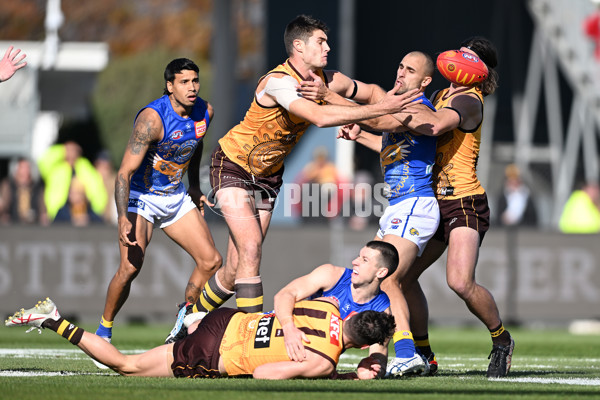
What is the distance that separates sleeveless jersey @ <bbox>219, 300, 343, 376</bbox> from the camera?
7.23m

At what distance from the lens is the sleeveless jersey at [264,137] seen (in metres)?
8.51

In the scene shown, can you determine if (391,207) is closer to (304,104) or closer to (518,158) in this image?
(304,104)

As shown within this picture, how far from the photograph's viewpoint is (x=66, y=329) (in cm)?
757

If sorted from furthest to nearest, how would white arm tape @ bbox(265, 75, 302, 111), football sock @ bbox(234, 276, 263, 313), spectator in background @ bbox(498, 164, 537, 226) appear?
spectator in background @ bbox(498, 164, 537, 226)
football sock @ bbox(234, 276, 263, 313)
white arm tape @ bbox(265, 75, 302, 111)

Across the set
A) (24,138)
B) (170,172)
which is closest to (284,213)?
(24,138)

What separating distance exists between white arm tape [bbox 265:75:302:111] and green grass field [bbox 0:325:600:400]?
221 cm

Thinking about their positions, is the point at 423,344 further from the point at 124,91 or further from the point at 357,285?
the point at 124,91

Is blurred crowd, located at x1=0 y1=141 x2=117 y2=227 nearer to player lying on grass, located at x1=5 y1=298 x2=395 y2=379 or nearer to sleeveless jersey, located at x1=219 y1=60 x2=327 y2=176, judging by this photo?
sleeveless jersey, located at x1=219 y1=60 x2=327 y2=176

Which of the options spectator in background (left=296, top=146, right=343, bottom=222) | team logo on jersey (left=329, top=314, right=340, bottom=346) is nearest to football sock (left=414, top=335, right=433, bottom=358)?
team logo on jersey (left=329, top=314, right=340, bottom=346)

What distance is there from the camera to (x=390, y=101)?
24.9ft

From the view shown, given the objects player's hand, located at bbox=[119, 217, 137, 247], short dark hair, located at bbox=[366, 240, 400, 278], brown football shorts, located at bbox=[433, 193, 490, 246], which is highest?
brown football shorts, located at bbox=[433, 193, 490, 246]

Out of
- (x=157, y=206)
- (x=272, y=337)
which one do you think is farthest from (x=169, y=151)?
(x=272, y=337)

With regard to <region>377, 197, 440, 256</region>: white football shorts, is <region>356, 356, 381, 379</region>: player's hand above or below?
below

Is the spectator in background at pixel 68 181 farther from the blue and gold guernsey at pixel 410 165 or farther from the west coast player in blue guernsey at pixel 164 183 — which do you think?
the blue and gold guernsey at pixel 410 165
